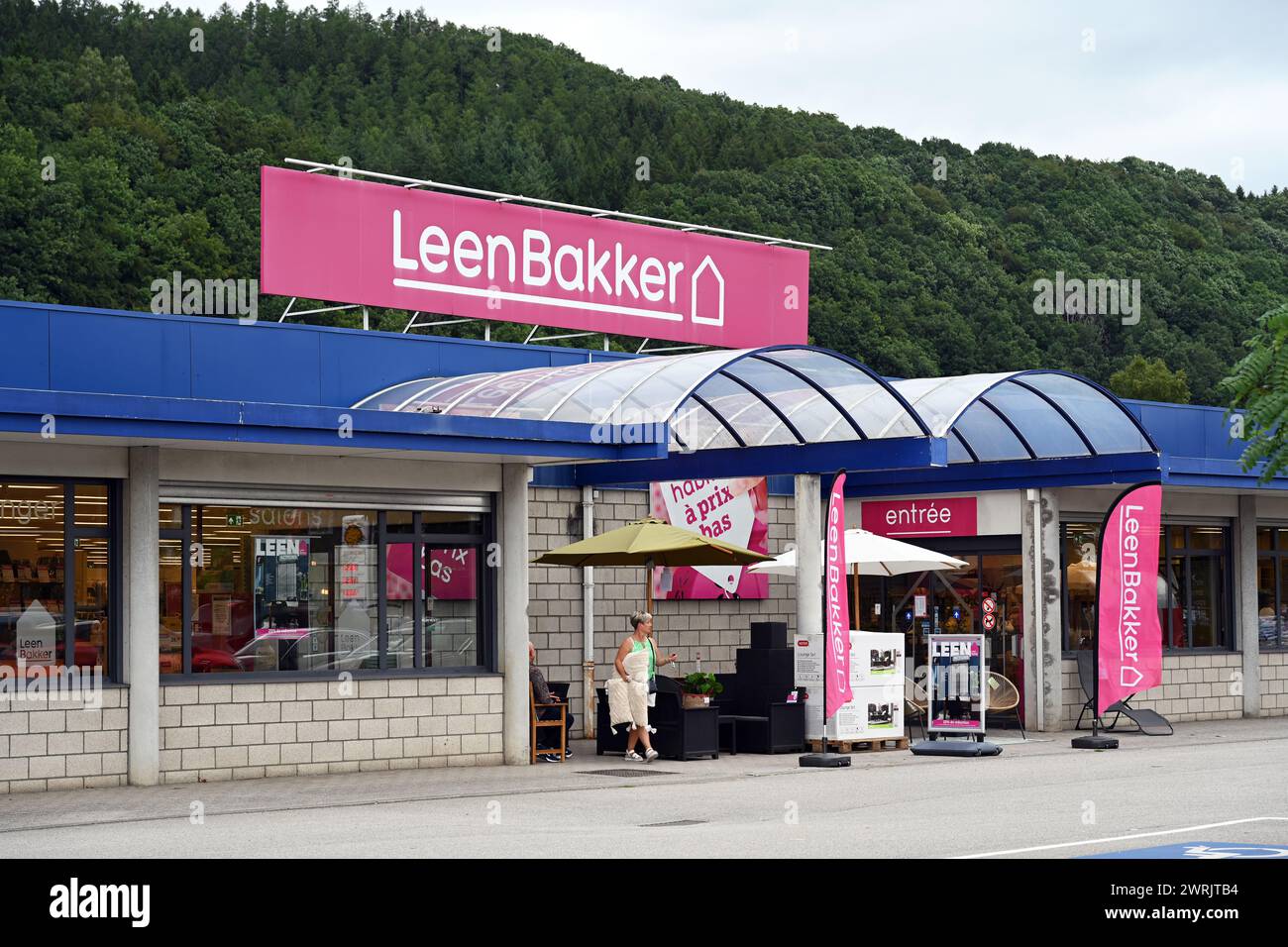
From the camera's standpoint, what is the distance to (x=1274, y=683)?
25.7 metres

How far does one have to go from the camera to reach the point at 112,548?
50.8 feet

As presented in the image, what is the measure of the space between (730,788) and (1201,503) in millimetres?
12431

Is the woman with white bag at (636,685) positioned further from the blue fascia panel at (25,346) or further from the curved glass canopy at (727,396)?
the blue fascia panel at (25,346)

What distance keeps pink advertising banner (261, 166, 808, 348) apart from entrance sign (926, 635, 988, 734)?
5.76 meters

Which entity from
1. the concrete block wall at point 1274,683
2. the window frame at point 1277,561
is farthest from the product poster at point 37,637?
the window frame at point 1277,561

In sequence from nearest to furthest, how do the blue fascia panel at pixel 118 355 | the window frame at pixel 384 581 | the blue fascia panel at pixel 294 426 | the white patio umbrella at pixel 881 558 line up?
the blue fascia panel at pixel 294 426 < the blue fascia panel at pixel 118 355 < the window frame at pixel 384 581 < the white patio umbrella at pixel 881 558

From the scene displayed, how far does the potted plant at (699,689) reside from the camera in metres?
18.2

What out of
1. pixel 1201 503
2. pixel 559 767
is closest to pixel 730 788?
pixel 559 767

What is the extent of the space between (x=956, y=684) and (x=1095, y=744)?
165 centimetres

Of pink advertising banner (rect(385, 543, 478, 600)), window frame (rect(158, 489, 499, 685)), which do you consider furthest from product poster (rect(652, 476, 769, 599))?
pink advertising banner (rect(385, 543, 478, 600))

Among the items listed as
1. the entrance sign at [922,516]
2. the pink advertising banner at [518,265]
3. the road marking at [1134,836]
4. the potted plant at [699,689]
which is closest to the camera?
the road marking at [1134,836]

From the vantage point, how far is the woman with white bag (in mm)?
17562

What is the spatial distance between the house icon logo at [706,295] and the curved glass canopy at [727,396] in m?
3.21
